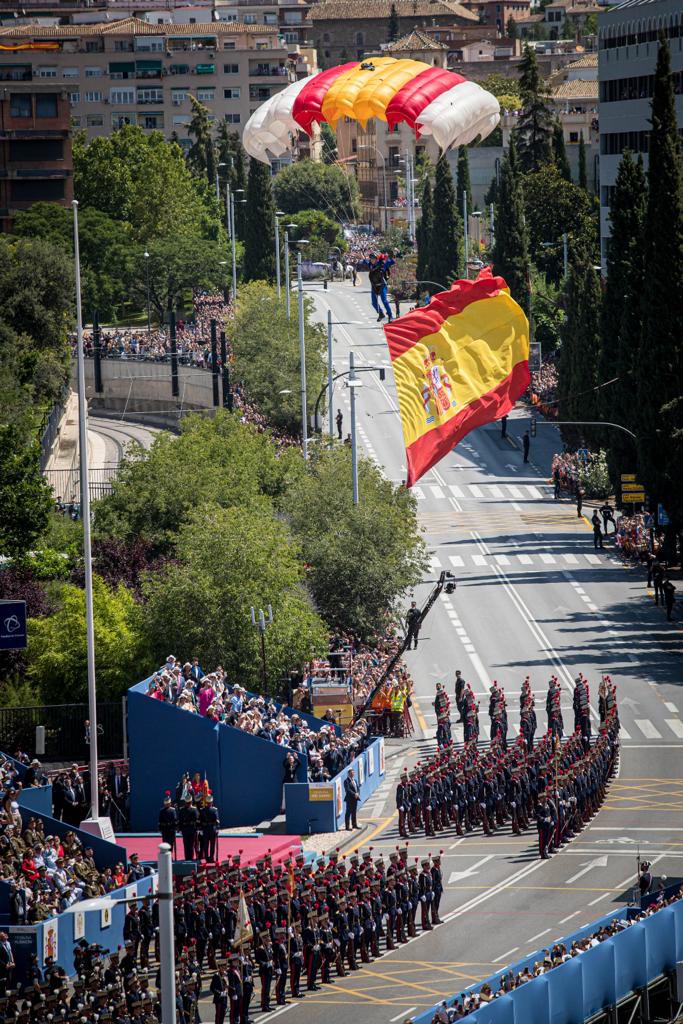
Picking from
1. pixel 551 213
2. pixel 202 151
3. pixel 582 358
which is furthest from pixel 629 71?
pixel 202 151

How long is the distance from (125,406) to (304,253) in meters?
72.0

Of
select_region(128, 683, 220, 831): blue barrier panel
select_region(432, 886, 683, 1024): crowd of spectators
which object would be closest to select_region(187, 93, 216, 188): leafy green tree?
select_region(128, 683, 220, 831): blue barrier panel

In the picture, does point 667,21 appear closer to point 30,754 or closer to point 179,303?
point 179,303

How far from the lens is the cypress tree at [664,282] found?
71.7m

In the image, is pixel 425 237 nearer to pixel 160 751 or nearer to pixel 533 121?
pixel 533 121

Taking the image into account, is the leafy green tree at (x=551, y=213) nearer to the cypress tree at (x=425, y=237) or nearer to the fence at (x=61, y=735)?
the cypress tree at (x=425, y=237)

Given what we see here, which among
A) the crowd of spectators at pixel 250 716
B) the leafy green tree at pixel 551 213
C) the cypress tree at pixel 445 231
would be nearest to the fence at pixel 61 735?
the crowd of spectators at pixel 250 716

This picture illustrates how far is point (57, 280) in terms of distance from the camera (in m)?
113

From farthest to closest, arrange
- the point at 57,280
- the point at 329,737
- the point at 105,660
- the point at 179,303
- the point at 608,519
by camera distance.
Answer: the point at 179,303 → the point at 57,280 → the point at 608,519 → the point at 105,660 → the point at 329,737

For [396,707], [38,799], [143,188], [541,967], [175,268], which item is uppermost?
[143,188]

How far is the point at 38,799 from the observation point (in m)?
47.0

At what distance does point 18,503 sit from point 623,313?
3076cm

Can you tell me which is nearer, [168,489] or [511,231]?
[168,489]

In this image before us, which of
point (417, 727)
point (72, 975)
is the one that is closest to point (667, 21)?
point (417, 727)
